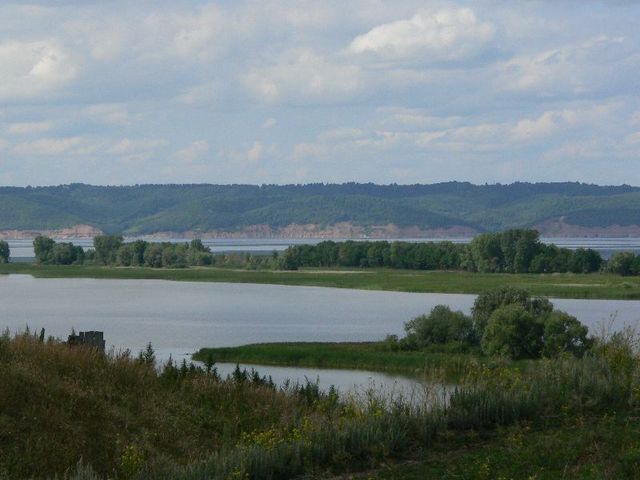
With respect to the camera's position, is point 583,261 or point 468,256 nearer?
point 583,261

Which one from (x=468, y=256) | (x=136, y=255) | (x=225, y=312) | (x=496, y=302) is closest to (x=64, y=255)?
(x=136, y=255)

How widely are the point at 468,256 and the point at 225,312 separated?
48.7 meters

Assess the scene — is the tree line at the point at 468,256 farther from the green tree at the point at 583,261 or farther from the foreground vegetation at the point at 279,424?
the foreground vegetation at the point at 279,424

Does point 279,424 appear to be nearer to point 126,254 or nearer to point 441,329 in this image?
point 441,329

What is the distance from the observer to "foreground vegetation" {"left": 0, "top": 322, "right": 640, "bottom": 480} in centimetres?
1120

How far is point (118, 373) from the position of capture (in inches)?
662

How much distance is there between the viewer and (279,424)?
14.8m

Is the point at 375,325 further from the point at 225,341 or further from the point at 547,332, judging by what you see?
the point at 547,332

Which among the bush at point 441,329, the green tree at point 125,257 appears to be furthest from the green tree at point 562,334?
the green tree at point 125,257

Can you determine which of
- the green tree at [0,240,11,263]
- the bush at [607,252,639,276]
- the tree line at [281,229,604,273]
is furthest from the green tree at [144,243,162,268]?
the bush at [607,252,639,276]

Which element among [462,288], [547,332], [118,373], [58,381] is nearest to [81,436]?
[58,381]

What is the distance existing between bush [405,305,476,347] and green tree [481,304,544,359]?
2850 mm

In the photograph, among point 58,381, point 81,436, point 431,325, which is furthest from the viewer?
point 431,325

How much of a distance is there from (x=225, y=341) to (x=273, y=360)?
368 inches
